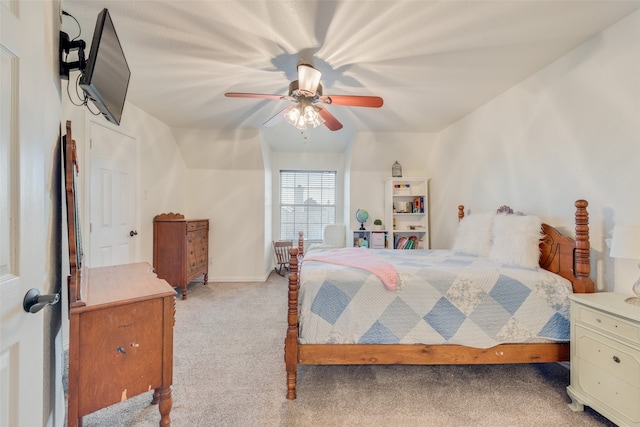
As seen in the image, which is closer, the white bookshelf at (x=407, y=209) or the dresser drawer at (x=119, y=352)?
the dresser drawer at (x=119, y=352)

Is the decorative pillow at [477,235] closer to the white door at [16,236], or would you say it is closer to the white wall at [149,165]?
the white door at [16,236]

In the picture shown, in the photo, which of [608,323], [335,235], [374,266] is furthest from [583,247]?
[335,235]

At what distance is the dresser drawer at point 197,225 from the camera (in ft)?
12.0

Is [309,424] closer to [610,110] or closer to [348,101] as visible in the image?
[348,101]

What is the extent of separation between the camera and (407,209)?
14.2ft

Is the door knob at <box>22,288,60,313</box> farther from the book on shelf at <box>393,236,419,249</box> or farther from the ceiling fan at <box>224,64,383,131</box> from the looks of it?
the book on shelf at <box>393,236,419,249</box>

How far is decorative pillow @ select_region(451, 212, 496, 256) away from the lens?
2551mm

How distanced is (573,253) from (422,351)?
129 cm

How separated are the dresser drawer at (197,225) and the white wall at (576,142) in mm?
3719

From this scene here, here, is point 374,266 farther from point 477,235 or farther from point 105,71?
point 105,71

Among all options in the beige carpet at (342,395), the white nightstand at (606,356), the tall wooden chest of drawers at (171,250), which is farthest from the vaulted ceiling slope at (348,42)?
the beige carpet at (342,395)

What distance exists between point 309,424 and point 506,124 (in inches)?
122

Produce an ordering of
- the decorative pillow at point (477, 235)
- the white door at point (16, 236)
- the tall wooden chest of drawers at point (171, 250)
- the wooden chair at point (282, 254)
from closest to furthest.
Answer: the white door at point (16, 236), the decorative pillow at point (477, 235), the tall wooden chest of drawers at point (171, 250), the wooden chair at point (282, 254)

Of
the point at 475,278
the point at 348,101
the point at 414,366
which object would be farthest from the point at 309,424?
the point at 348,101
